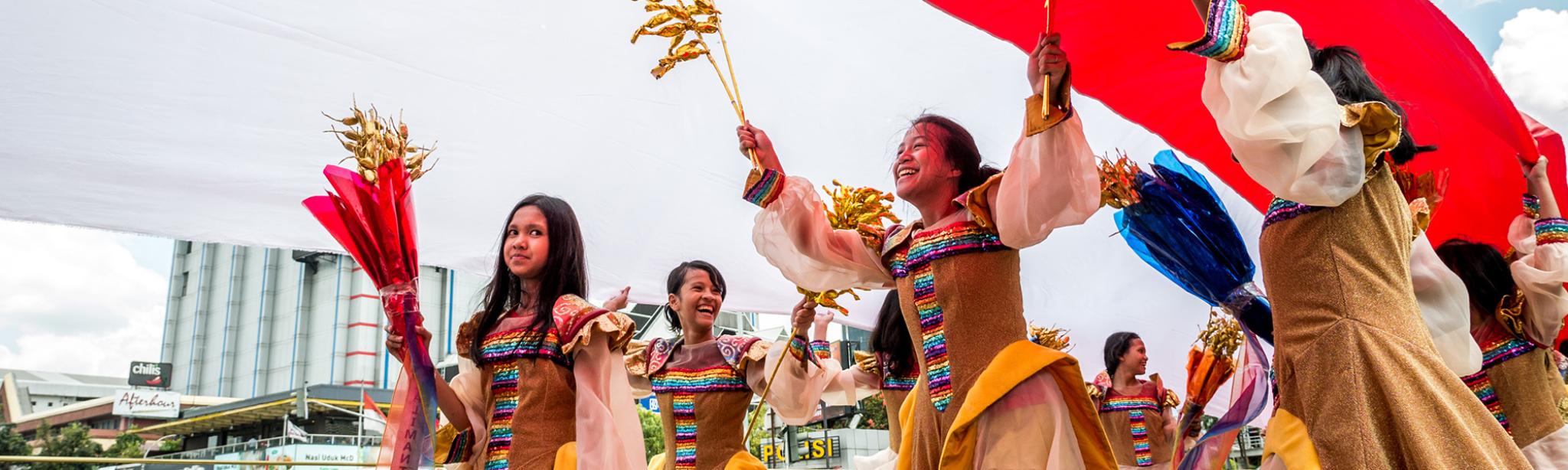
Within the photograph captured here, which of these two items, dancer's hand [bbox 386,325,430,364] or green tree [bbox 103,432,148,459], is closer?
dancer's hand [bbox 386,325,430,364]

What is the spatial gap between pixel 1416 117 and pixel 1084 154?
251cm

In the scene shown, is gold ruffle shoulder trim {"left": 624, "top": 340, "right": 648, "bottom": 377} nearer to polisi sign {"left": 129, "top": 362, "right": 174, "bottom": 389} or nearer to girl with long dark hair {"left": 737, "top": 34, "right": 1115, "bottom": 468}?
girl with long dark hair {"left": 737, "top": 34, "right": 1115, "bottom": 468}

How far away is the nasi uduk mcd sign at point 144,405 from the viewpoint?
3619 centimetres

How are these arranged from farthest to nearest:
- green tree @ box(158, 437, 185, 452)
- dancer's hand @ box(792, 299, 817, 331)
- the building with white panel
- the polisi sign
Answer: the polisi sign < the building with white panel < green tree @ box(158, 437, 185, 452) < dancer's hand @ box(792, 299, 817, 331)

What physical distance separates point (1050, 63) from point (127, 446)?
112 ft

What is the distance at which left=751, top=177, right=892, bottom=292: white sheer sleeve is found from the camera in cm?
283

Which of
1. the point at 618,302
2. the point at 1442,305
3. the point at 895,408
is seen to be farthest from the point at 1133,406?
the point at 1442,305

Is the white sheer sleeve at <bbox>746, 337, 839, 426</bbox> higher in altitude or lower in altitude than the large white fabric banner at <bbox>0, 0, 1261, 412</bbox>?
lower

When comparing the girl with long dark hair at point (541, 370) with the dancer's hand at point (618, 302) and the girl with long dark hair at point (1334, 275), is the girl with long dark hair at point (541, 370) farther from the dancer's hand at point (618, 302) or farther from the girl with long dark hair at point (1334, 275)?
the girl with long dark hair at point (1334, 275)

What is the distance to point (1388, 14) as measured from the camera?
3.55 m

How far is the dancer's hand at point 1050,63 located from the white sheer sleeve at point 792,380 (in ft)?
6.26

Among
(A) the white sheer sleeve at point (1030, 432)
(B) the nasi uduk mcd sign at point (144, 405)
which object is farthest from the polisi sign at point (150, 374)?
(A) the white sheer sleeve at point (1030, 432)

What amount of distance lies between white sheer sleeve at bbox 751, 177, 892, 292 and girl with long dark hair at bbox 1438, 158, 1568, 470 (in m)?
1.98

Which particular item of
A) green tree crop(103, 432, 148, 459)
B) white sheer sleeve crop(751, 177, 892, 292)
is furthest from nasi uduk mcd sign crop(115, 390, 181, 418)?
white sheer sleeve crop(751, 177, 892, 292)
